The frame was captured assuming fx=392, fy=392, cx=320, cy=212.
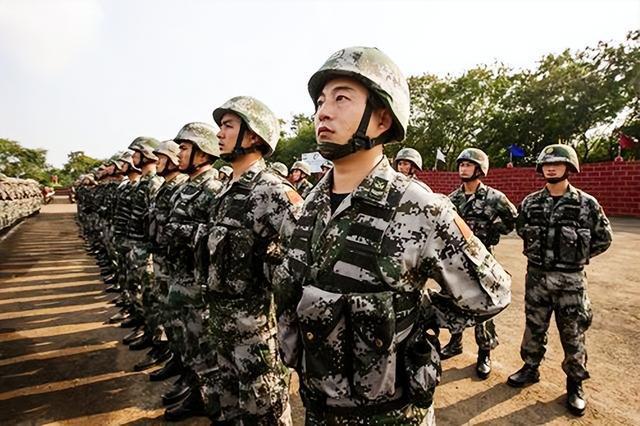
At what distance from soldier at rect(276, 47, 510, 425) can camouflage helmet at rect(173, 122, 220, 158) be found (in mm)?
2757

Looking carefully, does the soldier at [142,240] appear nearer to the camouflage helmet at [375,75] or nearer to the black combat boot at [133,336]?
the black combat boot at [133,336]

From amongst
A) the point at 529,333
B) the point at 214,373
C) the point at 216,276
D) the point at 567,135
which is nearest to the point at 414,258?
the point at 216,276

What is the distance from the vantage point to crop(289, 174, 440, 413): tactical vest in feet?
5.02

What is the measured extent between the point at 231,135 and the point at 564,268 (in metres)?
3.43

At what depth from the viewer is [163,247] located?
14.4ft

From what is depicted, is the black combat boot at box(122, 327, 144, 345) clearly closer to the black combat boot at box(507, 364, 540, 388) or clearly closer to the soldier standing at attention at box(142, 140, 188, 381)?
the soldier standing at attention at box(142, 140, 188, 381)

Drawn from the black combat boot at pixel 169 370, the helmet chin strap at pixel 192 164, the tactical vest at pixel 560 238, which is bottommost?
the black combat boot at pixel 169 370

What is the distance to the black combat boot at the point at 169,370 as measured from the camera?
446 centimetres

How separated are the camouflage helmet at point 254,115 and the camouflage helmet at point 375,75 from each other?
4.54 ft

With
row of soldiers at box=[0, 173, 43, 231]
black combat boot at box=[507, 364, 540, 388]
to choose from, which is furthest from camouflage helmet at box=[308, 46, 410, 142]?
row of soldiers at box=[0, 173, 43, 231]

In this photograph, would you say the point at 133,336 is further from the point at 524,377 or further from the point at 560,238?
the point at 560,238

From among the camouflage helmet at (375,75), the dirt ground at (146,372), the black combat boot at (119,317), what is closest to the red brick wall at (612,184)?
the dirt ground at (146,372)

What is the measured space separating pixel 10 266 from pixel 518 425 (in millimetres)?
13256

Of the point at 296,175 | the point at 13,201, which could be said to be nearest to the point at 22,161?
the point at 13,201
